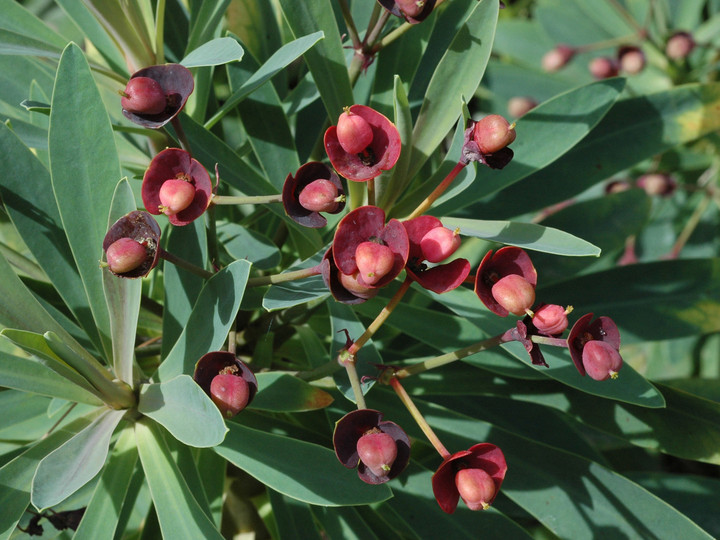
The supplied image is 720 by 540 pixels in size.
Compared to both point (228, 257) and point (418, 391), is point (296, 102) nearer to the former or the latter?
point (228, 257)

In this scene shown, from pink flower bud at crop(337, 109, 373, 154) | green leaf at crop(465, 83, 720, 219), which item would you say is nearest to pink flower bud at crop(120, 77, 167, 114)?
pink flower bud at crop(337, 109, 373, 154)

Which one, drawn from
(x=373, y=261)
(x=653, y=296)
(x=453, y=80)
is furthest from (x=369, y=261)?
(x=653, y=296)

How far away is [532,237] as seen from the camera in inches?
34.5

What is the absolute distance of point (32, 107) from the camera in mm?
956

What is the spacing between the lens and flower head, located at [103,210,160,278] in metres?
0.77

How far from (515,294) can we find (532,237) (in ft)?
0.48

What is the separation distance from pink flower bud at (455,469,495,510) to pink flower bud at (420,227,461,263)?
25 centimetres

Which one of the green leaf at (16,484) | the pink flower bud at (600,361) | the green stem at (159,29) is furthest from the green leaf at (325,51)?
the green leaf at (16,484)

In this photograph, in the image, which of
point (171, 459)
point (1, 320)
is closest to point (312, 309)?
point (171, 459)

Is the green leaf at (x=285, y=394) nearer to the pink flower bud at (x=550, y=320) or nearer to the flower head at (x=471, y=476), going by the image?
the flower head at (x=471, y=476)

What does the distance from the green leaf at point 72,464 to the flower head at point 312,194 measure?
405mm

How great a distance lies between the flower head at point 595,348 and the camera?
77cm

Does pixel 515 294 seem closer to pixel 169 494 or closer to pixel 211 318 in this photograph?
pixel 211 318

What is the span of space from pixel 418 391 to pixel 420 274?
0.50 meters
